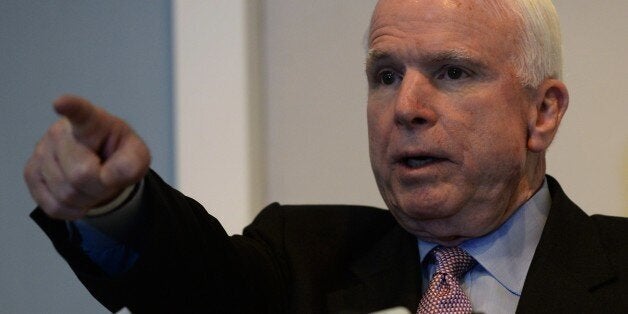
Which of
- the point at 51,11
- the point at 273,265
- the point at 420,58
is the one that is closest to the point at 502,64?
the point at 420,58

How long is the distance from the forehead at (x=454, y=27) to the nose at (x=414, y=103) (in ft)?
0.19

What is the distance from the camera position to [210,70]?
92.7 inches

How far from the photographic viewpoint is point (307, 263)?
1.88 meters

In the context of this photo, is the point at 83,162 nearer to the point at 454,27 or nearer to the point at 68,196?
the point at 68,196

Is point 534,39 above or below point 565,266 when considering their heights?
above

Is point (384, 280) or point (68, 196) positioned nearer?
point (68, 196)

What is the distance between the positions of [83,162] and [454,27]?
0.79 meters

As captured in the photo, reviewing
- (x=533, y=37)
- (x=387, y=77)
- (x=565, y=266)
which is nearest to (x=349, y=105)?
(x=387, y=77)

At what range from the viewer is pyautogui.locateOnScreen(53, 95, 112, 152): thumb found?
1205 mm

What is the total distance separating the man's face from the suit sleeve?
1.05 ft

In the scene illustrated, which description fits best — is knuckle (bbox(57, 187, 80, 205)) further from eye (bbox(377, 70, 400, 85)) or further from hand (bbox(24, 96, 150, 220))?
eye (bbox(377, 70, 400, 85))

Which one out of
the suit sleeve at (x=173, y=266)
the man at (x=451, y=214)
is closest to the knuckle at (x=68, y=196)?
the suit sleeve at (x=173, y=266)

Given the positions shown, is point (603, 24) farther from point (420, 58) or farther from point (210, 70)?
point (210, 70)

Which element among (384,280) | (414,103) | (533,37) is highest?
(533,37)
